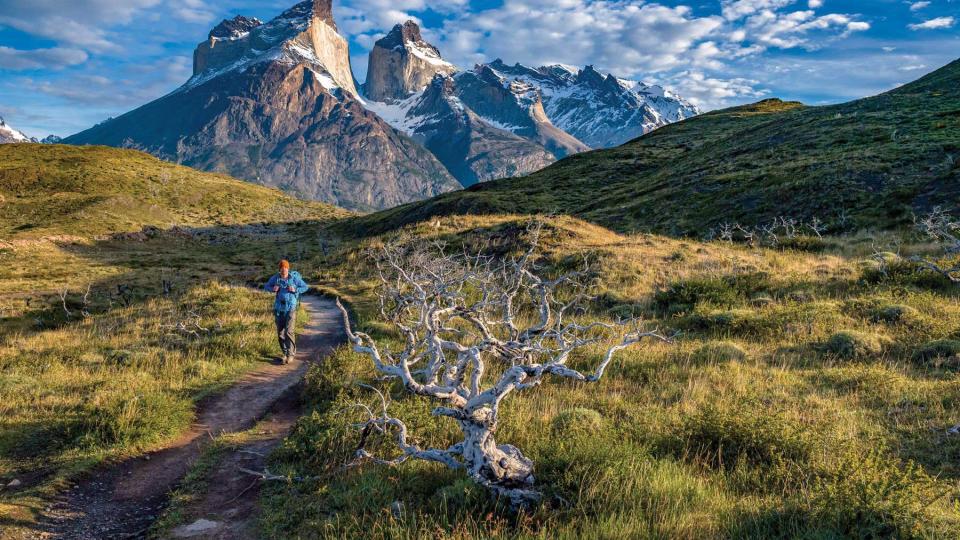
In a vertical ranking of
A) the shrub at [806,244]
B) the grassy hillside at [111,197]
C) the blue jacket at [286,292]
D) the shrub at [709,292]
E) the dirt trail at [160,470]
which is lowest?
the dirt trail at [160,470]

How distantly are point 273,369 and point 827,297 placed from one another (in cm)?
1522

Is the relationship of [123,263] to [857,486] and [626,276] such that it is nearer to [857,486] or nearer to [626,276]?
[626,276]

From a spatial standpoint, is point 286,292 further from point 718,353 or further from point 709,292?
point 709,292

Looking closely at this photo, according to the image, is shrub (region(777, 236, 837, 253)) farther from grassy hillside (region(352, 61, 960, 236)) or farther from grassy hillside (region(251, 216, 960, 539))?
grassy hillside (region(251, 216, 960, 539))

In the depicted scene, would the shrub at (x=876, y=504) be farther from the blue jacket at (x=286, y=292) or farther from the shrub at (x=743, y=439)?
the blue jacket at (x=286, y=292)

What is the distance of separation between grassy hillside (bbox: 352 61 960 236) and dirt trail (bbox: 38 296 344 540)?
94.5 ft

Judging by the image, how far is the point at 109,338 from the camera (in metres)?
15.3

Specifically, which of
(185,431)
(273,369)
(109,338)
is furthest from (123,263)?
(185,431)

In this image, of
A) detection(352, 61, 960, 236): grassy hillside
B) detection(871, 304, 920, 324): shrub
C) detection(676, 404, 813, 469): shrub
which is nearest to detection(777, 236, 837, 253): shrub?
detection(352, 61, 960, 236): grassy hillside

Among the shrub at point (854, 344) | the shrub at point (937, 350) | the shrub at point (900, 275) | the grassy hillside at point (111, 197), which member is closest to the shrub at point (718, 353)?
the shrub at point (854, 344)

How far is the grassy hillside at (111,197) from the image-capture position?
197 feet

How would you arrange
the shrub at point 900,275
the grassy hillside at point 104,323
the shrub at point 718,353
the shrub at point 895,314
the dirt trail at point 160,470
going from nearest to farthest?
the dirt trail at point 160,470
the grassy hillside at point 104,323
the shrub at point 718,353
the shrub at point 895,314
the shrub at point 900,275

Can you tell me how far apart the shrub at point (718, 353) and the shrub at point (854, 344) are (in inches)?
67.1

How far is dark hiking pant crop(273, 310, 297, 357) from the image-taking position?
42.5 ft
